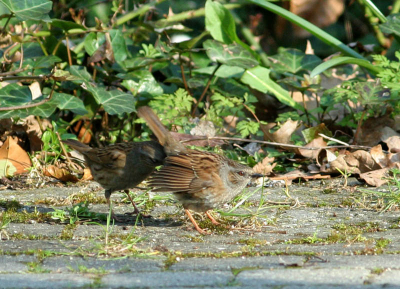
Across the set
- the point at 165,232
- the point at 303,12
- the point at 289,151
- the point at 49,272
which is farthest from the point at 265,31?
the point at 49,272

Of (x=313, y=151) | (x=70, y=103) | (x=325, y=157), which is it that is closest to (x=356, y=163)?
(x=325, y=157)

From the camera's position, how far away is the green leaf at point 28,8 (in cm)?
539

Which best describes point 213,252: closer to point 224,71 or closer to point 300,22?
point 224,71

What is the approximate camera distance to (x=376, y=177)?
540 cm

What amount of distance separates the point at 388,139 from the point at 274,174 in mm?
1227

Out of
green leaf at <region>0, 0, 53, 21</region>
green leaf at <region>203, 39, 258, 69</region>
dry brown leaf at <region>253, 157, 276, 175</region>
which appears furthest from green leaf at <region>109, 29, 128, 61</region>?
dry brown leaf at <region>253, 157, 276, 175</region>

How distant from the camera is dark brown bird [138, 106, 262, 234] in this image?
14.5ft

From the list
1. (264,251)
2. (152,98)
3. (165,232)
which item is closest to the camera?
(264,251)

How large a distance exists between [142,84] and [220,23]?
4.63 feet

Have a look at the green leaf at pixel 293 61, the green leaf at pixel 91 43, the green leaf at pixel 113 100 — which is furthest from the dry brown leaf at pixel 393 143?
the green leaf at pixel 91 43

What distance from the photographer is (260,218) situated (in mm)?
4473

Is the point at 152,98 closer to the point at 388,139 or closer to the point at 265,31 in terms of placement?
the point at 388,139

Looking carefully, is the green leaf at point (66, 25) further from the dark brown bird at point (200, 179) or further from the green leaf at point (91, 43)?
the dark brown bird at point (200, 179)

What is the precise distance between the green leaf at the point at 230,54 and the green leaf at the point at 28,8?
6.08ft
